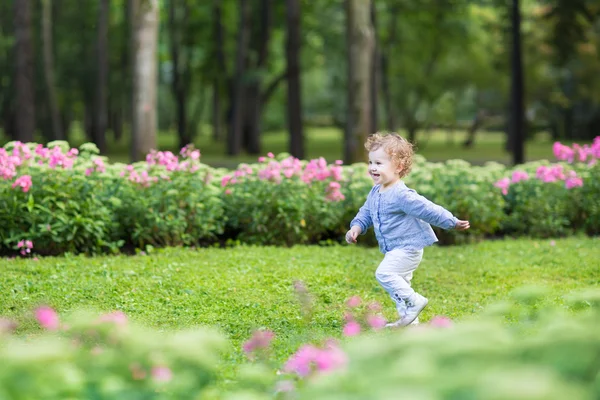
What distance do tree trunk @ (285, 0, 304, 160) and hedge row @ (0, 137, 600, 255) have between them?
9.46 m

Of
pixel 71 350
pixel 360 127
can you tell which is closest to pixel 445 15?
pixel 360 127

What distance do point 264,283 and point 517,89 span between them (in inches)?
543

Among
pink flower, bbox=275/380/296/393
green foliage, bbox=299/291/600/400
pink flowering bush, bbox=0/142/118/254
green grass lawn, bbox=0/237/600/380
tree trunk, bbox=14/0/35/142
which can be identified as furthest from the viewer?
tree trunk, bbox=14/0/35/142

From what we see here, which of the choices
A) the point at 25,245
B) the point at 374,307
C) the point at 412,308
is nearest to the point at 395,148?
the point at 412,308

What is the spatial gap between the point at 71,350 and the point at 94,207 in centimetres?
686

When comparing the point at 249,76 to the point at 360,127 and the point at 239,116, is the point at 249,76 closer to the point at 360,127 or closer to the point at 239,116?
the point at 239,116

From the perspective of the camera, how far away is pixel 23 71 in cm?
2064

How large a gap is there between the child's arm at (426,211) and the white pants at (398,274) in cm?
31

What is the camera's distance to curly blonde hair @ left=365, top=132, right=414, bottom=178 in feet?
20.7

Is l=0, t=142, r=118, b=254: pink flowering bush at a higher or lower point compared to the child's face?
lower

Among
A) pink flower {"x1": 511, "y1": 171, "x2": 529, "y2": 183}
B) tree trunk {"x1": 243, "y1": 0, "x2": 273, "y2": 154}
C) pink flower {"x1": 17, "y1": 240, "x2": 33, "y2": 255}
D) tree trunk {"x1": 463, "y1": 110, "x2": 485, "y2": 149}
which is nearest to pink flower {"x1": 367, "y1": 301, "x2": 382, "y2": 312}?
pink flower {"x1": 17, "y1": 240, "x2": 33, "y2": 255}

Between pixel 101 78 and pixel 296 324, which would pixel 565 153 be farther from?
pixel 101 78

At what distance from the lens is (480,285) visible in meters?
8.59

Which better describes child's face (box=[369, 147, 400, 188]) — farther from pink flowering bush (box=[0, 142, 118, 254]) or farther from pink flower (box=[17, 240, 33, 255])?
pink flower (box=[17, 240, 33, 255])
